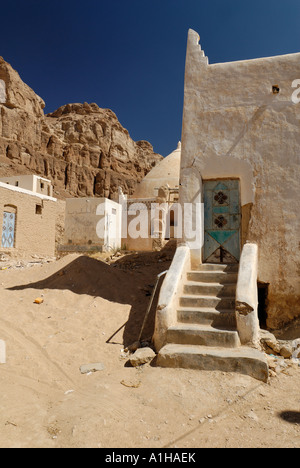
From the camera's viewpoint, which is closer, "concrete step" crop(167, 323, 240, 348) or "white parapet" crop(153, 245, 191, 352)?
"concrete step" crop(167, 323, 240, 348)

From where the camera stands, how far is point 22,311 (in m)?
5.51

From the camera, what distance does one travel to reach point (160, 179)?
2048cm

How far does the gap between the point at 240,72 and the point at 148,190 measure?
572 inches

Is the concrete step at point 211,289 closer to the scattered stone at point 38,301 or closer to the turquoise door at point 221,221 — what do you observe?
the turquoise door at point 221,221

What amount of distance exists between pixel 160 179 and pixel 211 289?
52.6 ft

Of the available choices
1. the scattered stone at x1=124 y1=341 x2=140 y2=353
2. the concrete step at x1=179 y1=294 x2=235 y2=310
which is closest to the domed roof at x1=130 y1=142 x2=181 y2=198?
the concrete step at x1=179 y1=294 x2=235 y2=310

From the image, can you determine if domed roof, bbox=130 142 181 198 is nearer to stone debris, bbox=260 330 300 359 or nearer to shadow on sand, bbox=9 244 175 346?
shadow on sand, bbox=9 244 175 346

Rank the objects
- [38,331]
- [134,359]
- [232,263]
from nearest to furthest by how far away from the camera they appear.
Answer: [134,359] → [38,331] → [232,263]

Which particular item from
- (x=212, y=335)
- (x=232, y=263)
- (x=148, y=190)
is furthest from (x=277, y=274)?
(x=148, y=190)

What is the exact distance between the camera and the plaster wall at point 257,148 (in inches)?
206

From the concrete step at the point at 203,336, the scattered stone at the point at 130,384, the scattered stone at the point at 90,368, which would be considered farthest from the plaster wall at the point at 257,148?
the scattered stone at the point at 130,384

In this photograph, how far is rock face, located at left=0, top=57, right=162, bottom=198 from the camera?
44.2 m

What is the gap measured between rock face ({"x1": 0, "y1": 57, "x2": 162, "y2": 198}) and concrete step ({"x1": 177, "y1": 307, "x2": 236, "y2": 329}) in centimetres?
3881
